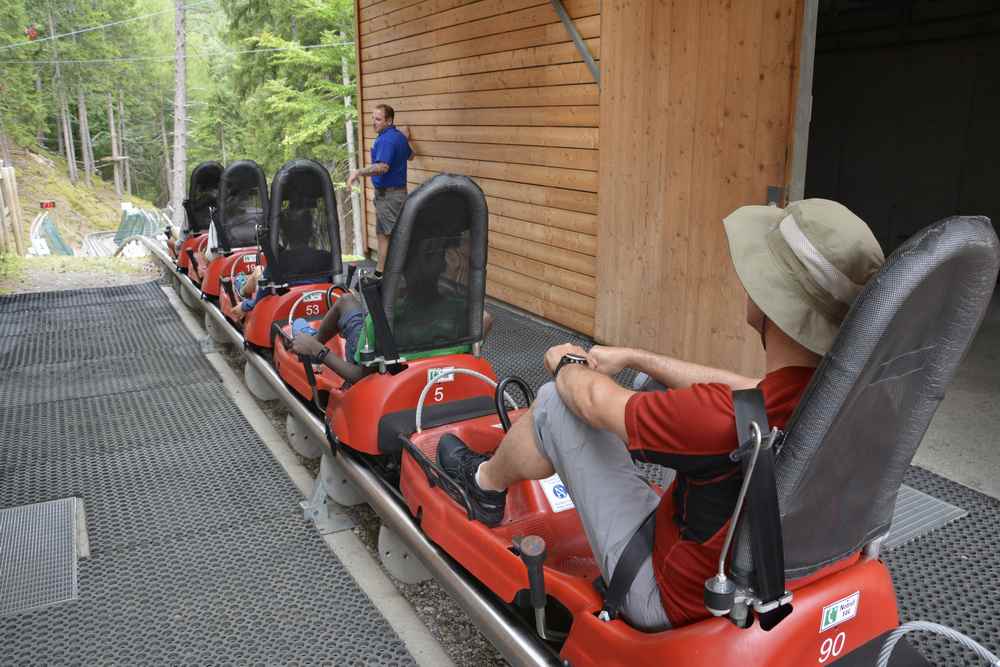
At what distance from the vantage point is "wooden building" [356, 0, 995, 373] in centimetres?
390

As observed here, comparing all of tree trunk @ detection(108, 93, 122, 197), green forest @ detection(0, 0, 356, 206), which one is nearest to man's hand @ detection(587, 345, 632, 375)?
green forest @ detection(0, 0, 356, 206)

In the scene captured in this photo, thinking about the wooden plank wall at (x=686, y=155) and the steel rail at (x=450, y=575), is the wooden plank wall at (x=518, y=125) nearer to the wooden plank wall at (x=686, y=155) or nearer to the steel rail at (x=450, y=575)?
the wooden plank wall at (x=686, y=155)

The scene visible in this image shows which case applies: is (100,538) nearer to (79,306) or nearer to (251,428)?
(251,428)

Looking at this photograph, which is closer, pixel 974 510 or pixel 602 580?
pixel 602 580

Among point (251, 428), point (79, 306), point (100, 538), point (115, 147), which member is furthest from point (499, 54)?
point (115, 147)

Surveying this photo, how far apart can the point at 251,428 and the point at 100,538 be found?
1191 millimetres

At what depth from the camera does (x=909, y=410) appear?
1402 millimetres

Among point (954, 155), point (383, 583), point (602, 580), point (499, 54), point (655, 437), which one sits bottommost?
point (383, 583)

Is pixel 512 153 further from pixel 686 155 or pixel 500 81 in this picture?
pixel 686 155

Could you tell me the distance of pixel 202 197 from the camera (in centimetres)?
702

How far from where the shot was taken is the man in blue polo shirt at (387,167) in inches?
261

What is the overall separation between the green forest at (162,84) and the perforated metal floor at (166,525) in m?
13.6

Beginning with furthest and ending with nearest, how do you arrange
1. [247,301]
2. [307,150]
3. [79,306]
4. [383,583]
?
[307,150] → [79,306] → [247,301] → [383,583]

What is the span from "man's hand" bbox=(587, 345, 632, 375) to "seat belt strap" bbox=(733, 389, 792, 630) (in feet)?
2.15
